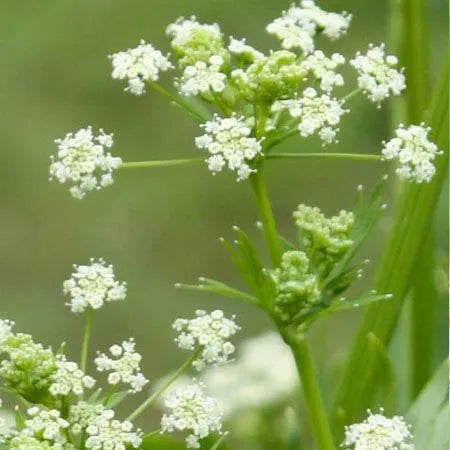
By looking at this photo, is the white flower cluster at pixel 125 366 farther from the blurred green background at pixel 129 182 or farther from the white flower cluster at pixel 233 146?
the blurred green background at pixel 129 182

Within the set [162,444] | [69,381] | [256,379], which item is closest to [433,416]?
[162,444]

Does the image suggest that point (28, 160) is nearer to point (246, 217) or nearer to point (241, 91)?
point (246, 217)

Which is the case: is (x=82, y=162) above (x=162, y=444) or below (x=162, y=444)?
above

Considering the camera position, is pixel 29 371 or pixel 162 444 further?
pixel 162 444

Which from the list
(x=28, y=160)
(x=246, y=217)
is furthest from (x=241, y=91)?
(x=28, y=160)

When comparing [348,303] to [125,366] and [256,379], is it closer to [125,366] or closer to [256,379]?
[125,366]

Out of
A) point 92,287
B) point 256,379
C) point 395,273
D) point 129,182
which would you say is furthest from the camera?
point 129,182
